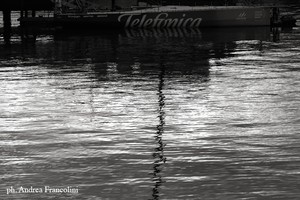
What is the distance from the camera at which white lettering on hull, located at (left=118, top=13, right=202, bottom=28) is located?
8712 centimetres

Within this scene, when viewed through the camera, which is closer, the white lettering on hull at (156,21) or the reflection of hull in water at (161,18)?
the reflection of hull in water at (161,18)

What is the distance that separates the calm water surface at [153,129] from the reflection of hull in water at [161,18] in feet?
152

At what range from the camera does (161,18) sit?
87125mm

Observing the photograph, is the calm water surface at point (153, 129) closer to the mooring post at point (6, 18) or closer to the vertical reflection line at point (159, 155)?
the vertical reflection line at point (159, 155)

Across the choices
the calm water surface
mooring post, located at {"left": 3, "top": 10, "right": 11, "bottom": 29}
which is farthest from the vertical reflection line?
mooring post, located at {"left": 3, "top": 10, "right": 11, "bottom": 29}

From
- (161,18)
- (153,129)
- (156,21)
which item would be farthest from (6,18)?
(153,129)

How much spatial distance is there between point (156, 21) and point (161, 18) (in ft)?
2.52

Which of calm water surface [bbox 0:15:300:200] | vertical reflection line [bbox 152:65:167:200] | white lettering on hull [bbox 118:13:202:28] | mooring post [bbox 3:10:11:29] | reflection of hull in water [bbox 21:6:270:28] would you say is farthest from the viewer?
white lettering on hull [bbox 118:13:202:28]

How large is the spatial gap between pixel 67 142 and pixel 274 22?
252ft

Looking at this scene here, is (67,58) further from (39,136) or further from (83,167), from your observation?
(83,167)

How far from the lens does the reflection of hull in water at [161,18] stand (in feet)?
284

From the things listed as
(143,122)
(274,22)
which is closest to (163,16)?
(274,22)

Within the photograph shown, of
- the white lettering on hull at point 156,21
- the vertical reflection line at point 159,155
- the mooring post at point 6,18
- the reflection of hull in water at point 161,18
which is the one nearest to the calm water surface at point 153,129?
the vertical reflection line at point 159,155

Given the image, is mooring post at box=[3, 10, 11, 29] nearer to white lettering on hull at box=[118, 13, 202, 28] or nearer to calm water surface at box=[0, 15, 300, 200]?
white lettering on hull at box=[118, 13, 202, 28]
